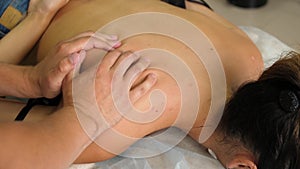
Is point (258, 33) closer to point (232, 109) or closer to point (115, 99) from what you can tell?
point (232, 109)

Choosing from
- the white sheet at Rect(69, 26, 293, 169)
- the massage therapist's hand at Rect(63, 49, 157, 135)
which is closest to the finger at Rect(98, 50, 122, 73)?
the massage therapist's hand at Rect(63, 49, 157, 135)

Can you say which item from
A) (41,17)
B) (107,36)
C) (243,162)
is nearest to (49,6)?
(41,17)

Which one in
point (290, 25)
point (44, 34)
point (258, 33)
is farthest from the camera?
point (290, 25)

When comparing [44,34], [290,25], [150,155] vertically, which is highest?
[44,34]

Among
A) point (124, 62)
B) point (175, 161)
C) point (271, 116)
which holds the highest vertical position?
point (124, 62)

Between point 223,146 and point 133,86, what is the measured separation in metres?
0.25

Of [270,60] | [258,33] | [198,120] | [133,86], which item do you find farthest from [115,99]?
[258,33]

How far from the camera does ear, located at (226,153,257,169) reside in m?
1.00

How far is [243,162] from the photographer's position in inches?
40.1

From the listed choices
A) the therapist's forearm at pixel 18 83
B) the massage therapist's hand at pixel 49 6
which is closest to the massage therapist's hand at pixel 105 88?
the therapist's forearm at pixel 18 83

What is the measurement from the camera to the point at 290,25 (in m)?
2.35

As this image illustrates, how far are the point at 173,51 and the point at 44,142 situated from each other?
14.1 inches

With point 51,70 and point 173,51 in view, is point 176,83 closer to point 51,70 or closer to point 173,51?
point 173,51

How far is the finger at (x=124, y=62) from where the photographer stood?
41.0 inches
